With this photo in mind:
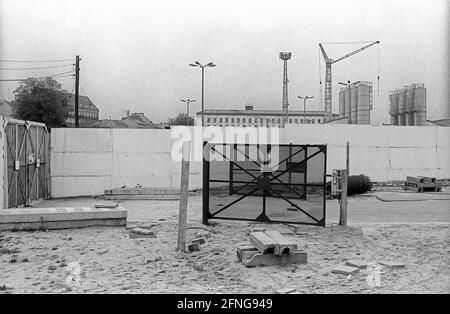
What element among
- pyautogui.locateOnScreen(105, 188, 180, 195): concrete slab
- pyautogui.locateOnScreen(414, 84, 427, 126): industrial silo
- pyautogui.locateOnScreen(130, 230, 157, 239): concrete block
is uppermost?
pyautogui.locateOnScreen(414, 84, 427, 126): industrial silo

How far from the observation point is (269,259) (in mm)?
7121

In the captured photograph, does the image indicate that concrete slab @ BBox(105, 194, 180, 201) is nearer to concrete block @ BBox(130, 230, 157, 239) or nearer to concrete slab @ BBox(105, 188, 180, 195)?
concrete slab @ BBox(105, 188, 180, 195)

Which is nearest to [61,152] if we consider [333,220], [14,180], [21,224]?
[14,180]

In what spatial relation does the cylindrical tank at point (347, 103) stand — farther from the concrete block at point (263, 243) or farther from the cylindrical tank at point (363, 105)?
the concrete block at point (263, 243)

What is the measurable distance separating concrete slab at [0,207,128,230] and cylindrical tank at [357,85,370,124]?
2229 centimetres

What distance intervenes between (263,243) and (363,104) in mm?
25021

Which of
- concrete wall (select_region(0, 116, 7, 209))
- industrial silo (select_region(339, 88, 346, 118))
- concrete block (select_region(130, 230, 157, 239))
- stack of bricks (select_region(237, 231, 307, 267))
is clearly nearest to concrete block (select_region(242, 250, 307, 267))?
stack of bricks (select_region(237, 231, 307, 267))

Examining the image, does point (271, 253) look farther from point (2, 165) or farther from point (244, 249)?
point (2, 165)

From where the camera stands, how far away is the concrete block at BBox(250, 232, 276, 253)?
706 cm

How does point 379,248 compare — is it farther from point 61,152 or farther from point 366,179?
point 61,152

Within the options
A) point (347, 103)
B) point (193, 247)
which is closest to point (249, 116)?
point (347, 103)

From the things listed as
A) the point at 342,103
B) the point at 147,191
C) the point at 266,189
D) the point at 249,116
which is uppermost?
the point at 249,116

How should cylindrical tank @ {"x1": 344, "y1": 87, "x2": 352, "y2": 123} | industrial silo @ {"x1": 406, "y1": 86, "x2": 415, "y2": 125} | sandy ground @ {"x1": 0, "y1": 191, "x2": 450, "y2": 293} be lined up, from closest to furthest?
1. sandy ground @ {"x1": 0, "y1": 191, "x2": 450, "y2": 293}
2. industrial silo @ {"x1": 406, "y1": 86, "x2": 415, "y2": 125}
3. cylindrical tank @ {"x1": 344, "y1": 87, "x2": 352, "y2": 123}


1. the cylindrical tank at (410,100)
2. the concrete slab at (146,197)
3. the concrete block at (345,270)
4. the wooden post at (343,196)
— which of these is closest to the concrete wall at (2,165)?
the concrete slab at (146,197)
